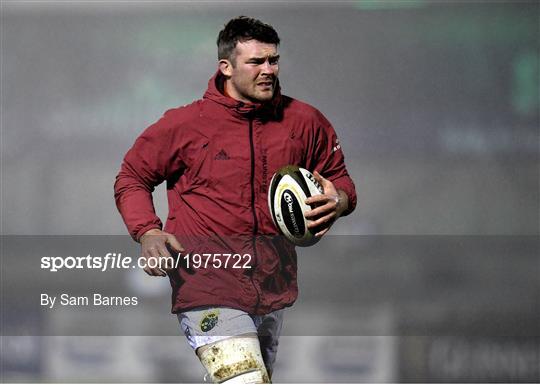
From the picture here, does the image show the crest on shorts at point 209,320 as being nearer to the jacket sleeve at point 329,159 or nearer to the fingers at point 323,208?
the fingers at point 323,208

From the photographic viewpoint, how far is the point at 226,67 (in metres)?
4.34

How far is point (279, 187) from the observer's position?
4160 mm

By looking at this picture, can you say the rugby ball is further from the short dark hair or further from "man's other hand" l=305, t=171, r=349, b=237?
the short dark hair

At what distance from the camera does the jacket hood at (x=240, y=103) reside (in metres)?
4.29

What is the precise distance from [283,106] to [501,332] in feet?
9.11

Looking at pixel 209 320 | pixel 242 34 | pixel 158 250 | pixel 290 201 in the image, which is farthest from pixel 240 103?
pixel 209 320

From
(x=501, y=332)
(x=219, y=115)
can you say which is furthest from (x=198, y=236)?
(x=501, y=332)

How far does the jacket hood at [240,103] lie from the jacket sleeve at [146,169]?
0.75 feet

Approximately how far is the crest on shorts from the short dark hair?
114 cm

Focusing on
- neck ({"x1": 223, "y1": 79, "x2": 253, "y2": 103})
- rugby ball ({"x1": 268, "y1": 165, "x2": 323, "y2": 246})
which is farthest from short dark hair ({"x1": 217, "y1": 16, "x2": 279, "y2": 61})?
rugby ball ({"x1": 268, "y1": 165, "x2": 323, "y2": 246})

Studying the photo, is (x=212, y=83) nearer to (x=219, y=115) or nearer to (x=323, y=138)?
(x=219, y=115)

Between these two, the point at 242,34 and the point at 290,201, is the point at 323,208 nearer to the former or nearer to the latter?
the point at 290,201

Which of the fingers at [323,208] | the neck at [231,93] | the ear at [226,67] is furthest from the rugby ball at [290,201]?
the ear at [226,67]

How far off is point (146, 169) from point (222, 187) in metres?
0.37
